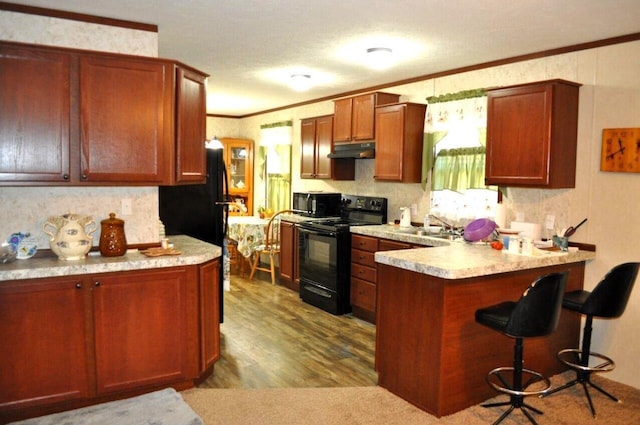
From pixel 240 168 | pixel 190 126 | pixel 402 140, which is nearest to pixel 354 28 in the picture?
pixel 190 126

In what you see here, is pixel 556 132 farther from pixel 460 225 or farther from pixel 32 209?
pixel 32 209

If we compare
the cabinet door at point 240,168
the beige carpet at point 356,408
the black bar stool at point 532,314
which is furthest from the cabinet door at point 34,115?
the cabinet door at point 240,168

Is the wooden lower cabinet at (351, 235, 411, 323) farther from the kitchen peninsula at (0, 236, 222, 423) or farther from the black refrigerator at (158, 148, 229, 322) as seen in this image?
the kitchen peninsula at (0, 236, 222, 423)

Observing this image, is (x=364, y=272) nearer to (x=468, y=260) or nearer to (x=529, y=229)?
(x=529, y=229)

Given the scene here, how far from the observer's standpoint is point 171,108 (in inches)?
131

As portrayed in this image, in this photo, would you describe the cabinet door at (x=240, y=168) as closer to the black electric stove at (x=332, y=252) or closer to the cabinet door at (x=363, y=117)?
the black electric stove at (x=332, y=252)

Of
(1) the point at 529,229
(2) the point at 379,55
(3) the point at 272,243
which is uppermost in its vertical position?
(2) the point at 379,55

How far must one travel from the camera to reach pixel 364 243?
16.4 feet

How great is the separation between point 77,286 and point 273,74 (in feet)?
10.2

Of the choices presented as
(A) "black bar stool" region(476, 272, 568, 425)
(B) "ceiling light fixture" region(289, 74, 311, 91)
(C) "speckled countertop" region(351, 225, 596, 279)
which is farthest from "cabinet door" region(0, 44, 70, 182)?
(A) "black bar stool" region(476, 272, 568, 425)

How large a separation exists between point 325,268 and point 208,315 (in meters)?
2.09

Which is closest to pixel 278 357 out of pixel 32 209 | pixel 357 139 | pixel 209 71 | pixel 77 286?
pixel 77 286

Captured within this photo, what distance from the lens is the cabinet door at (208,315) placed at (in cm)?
335

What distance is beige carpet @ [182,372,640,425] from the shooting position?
299 cm
